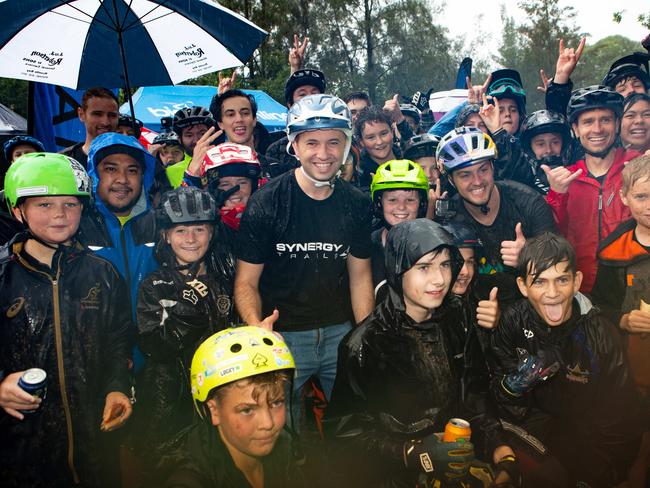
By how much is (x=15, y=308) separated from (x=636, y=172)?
5.48 m

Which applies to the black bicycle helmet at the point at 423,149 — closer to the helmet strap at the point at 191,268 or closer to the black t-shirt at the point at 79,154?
the helmet strap at the point at 191,268

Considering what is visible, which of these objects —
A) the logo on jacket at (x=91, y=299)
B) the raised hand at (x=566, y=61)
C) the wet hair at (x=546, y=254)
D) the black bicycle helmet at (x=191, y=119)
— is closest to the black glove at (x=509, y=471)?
the wet hair at (x=546, y=254)

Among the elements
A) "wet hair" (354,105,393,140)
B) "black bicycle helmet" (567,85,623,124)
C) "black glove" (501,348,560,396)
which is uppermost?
"wet hair" (354,105,393,140)

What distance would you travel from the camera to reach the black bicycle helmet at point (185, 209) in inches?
187

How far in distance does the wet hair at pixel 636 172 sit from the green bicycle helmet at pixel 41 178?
4981 millimetres

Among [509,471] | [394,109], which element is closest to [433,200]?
[394,109]

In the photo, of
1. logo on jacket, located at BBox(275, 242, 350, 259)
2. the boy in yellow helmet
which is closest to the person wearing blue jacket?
logo on jacket, located at BBox(275, 242, 350, 259)

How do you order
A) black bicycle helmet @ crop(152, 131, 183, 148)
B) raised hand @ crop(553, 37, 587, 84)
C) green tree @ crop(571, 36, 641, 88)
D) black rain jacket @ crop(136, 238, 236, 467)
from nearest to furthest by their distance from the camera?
1. black rain jacket @ crop(136, 238, 236, 467)
2. raised hand @ crop(553, 37, 587, 84)
3. black bicycle helmet @ crop(152, 131, 183, 148)
4. green tree @ crop(571, 36, 641, 88)

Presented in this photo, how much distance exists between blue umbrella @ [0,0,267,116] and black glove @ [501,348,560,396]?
5.49 meters

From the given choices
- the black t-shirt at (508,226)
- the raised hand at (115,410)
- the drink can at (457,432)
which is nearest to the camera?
the drink can at (457,432)

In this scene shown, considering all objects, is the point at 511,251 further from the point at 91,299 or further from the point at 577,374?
the point at 91,299

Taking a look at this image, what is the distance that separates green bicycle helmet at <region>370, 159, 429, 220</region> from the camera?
529 cm

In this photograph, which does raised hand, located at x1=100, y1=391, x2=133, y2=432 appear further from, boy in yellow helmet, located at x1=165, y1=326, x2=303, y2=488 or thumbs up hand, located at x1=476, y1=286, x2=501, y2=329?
thumbs up hand, located at x1=476, y1=286, x2=501, y2=329

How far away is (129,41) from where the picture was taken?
7270mm
